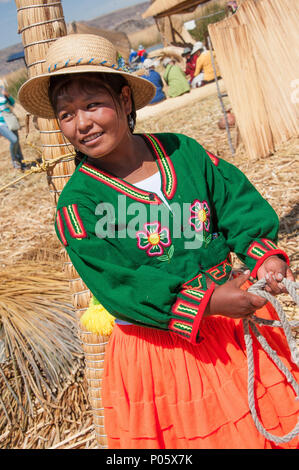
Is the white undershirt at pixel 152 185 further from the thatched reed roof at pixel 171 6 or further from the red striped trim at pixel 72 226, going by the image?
the thatched reed roof at pixel 171 6

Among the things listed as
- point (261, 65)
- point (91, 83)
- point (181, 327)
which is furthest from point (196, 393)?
point (261, 65)

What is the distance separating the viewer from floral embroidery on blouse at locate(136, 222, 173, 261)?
1.60 metres

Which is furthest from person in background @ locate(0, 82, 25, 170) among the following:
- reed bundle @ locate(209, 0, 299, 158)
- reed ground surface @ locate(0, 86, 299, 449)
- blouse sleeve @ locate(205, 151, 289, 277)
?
blouse sleeve @ locate(205, 151, 289, 277)

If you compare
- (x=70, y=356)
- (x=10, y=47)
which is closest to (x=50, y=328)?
(x=70, y=356)

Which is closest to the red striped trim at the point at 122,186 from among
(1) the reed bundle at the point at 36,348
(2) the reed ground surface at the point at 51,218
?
(2) the reed ground surface at the point at 51,218

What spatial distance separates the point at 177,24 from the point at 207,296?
18.8 meters

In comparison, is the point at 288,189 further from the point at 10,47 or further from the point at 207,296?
the point at 10,47

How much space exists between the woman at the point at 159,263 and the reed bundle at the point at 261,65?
14.2 feet

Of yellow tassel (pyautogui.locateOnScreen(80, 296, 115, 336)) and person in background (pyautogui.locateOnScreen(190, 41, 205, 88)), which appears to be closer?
yellow tassel (pyautogui.locateOnScreen(80, 296, 115, 336))

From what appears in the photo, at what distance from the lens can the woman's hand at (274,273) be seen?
1548 millimetres

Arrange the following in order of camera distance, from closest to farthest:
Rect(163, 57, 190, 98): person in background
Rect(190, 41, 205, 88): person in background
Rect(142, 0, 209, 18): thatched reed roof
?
Rect(163, 57, 190, 98): person in background → Rect(190, 41, 205, 88): person in background → Rect(142, 0, 209, 18): thatched reed roof

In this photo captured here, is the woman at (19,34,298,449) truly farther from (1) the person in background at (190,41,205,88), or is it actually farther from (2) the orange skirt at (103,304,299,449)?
(1) the person in background at (190,41,205,88)

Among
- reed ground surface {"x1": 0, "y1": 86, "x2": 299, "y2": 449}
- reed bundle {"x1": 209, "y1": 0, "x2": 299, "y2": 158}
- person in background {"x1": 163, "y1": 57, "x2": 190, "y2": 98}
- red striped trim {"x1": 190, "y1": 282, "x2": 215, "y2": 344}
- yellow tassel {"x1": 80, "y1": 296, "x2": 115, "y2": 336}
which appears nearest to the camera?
red striped trim {"x1": 190, "y1": 282, "x2": 215, "y2": 344}
